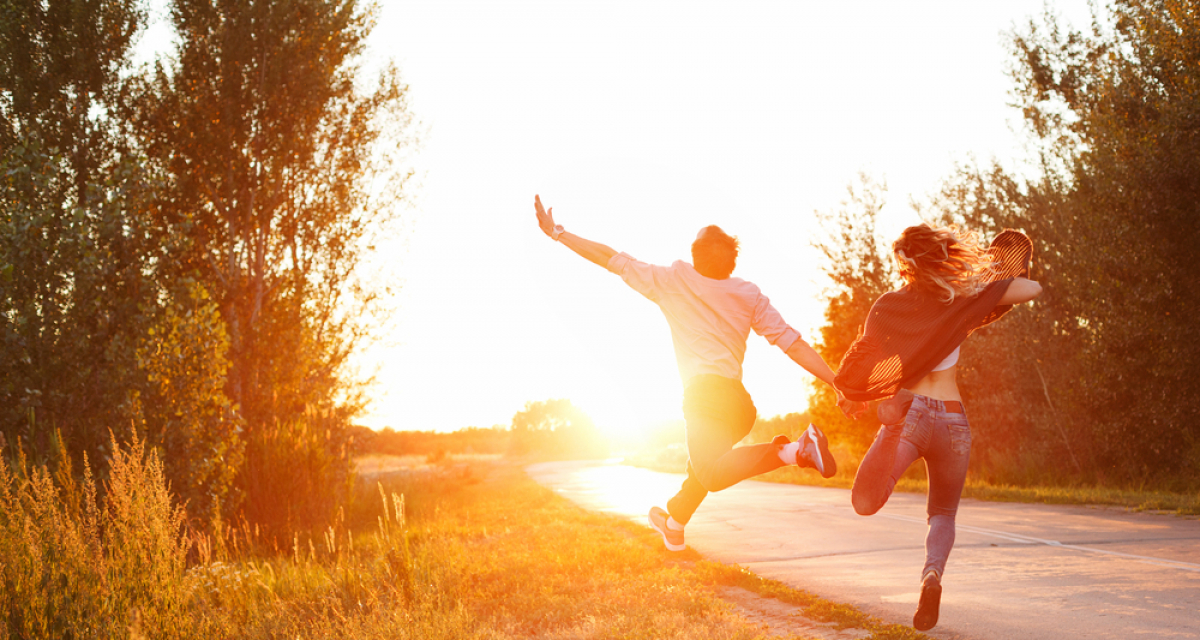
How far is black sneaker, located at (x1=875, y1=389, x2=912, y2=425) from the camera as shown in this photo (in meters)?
4.38

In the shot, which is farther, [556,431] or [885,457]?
[556,431]

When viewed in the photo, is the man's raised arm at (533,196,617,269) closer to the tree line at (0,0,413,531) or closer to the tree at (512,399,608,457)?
the tree line at (0,0,413,531)

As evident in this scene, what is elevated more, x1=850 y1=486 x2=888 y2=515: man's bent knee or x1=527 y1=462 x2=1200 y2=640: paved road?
x1=850 y1=486 x2=888 y2=515: man's bent knee

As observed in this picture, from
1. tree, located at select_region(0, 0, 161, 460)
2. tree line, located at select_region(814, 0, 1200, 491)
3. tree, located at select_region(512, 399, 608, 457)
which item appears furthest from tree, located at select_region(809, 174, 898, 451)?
tree, located at select_region(512, 399, 608, 457)

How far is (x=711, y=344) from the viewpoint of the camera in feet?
15.9

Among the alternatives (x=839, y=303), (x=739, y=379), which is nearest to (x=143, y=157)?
(x=739, y=379)

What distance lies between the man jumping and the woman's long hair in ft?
2.49

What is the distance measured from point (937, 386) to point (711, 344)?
1.30m

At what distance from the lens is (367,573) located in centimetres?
806

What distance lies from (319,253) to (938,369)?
16.5m

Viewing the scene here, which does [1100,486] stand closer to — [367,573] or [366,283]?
[367,573]

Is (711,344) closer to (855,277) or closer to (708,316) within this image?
(708,316)

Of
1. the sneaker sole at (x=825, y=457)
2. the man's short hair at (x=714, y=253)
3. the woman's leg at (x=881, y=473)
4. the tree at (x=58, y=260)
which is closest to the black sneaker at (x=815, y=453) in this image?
the sneaker sole at (x=825, y=457)

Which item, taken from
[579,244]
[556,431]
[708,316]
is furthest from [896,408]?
[556,431]
